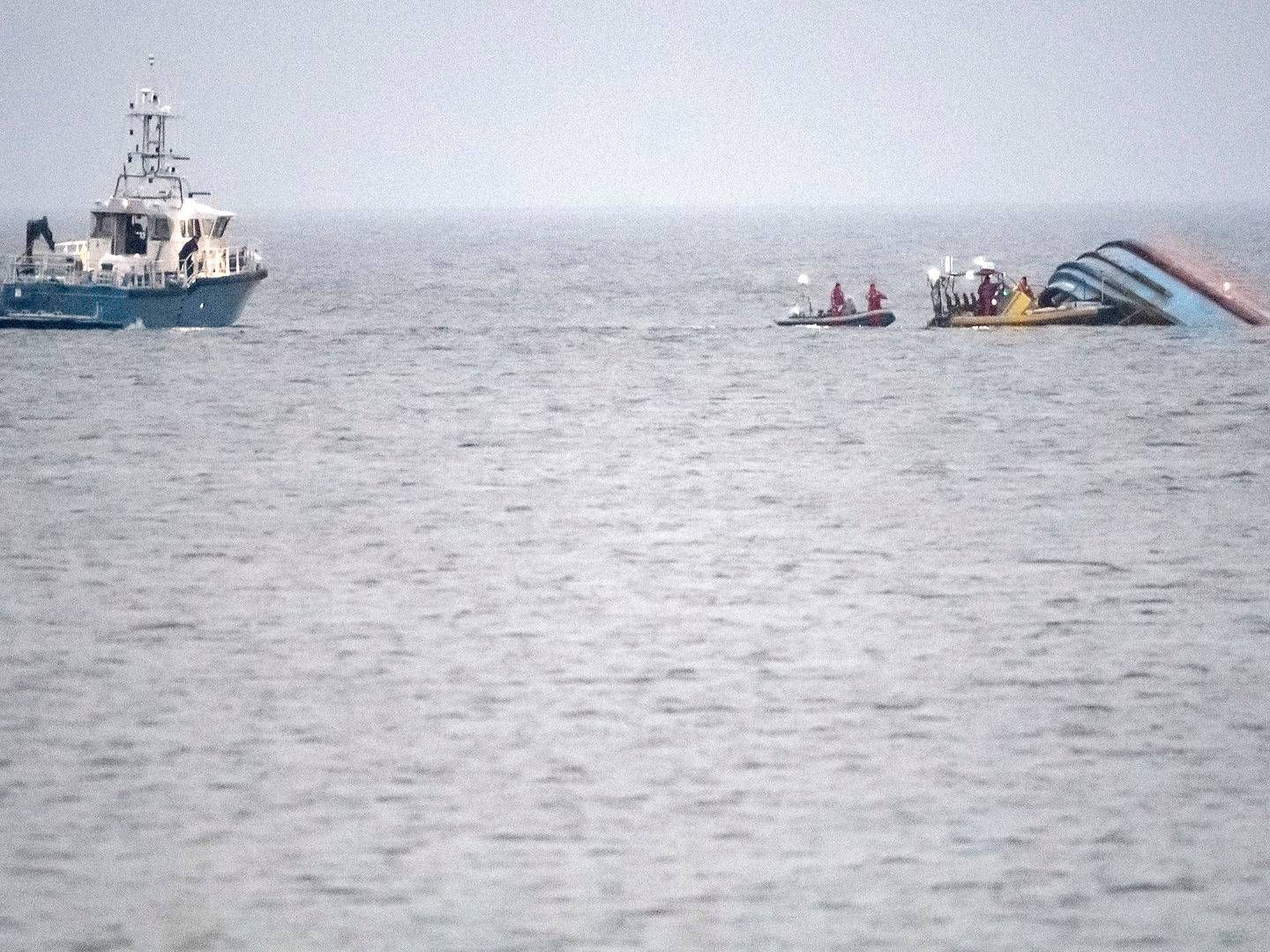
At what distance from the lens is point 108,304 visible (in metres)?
88.0

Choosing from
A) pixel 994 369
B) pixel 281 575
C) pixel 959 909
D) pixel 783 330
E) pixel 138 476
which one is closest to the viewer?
pixel 959 909

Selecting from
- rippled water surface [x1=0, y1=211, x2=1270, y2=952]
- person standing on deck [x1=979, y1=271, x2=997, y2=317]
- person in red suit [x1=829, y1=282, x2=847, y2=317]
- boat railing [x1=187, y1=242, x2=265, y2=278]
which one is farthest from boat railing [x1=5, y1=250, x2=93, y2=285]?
person standing on deck [x1=979, y1=271, x2=997, y2=317]

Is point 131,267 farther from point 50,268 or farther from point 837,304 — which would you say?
point 837,304

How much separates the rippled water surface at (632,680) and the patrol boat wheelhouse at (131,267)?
18.5 metres

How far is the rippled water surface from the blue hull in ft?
60.6

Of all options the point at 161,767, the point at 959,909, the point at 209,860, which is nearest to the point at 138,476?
the point at 161,767

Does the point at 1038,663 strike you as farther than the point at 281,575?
No

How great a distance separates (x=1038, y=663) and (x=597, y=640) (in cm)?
673

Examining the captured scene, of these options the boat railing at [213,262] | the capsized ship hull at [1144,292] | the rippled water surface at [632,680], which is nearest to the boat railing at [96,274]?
the boat railing at [213,262]

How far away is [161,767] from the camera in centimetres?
2633

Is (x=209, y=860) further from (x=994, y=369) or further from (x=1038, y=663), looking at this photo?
(x=994, y=369)

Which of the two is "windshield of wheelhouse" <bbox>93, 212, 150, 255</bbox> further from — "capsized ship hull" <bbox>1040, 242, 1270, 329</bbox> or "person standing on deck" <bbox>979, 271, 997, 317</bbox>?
"capsized ship hull" <bbox>1040, 242, 1270, 329</bbox>

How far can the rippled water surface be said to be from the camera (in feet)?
71.5

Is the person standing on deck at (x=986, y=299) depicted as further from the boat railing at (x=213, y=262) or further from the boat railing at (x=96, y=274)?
the boat railing at (x=96, y=274)
